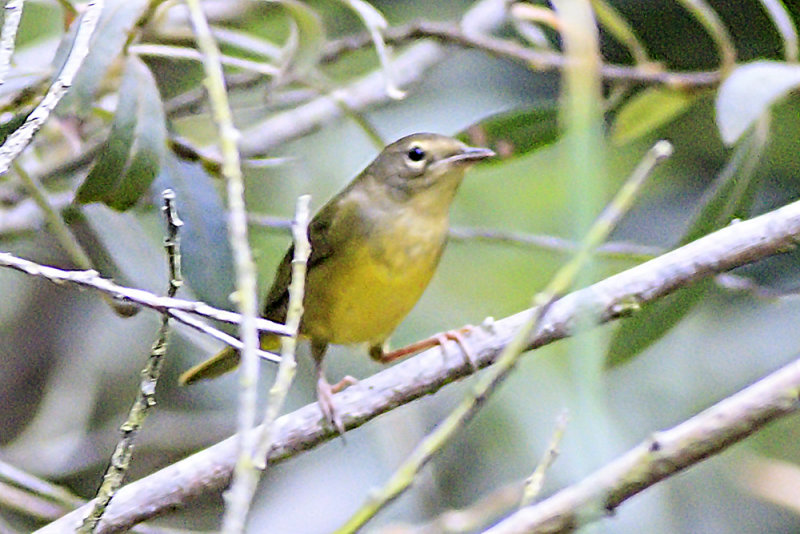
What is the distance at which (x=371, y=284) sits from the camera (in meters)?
2.39

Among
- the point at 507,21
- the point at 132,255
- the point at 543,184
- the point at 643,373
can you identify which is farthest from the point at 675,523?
the point at 132,255

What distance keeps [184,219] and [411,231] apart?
54 centimetres

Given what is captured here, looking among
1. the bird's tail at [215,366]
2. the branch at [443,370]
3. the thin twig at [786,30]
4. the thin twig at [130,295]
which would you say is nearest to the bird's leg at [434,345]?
the branch at [443,370]

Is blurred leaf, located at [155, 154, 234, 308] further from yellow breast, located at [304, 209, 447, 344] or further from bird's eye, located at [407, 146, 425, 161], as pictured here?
bird's eye, located at [407, 146, 425, 161]

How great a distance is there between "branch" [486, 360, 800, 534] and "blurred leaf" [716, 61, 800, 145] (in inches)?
30.4

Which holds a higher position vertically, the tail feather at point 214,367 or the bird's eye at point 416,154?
the bird's eye at point 416,154

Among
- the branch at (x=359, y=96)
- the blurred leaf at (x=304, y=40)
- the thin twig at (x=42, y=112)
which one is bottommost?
the thin twig at (x=42, y=112)

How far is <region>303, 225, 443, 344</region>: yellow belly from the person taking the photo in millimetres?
2387

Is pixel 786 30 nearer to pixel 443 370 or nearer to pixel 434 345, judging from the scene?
pixel 434 345

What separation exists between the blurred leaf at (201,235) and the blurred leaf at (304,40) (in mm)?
344

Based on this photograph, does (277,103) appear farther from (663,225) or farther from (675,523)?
(675,523)

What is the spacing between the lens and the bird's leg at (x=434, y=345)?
1.67 m

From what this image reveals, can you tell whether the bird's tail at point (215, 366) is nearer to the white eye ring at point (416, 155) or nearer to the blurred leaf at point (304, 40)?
the white eye ring at point (416, 155)

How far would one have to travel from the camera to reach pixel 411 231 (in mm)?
2402
